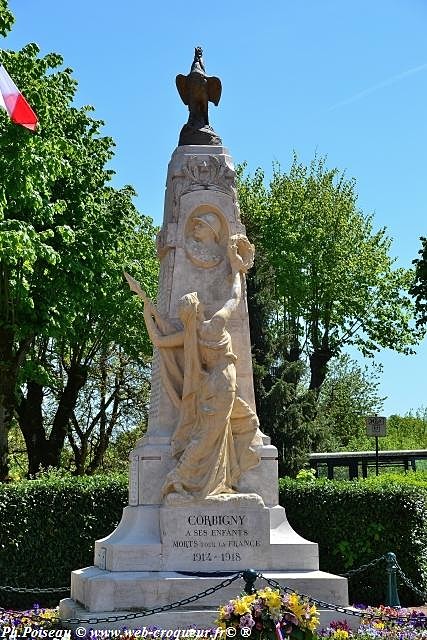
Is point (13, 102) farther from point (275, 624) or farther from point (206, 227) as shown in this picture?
point (275, 624)

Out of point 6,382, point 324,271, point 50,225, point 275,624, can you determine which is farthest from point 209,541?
point 324,271

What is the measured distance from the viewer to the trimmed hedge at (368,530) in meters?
14.4

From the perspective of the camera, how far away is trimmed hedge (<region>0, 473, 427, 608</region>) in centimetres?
1422

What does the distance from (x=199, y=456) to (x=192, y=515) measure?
24.7 inches

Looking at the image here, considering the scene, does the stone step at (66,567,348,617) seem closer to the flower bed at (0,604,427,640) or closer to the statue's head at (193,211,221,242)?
the flower bed at (0,604,427,640)

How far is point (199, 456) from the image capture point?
1059 centimetres

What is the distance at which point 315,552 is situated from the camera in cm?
1058

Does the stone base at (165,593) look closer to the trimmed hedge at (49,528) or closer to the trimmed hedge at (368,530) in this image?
the trimmed hedge at (49,528)

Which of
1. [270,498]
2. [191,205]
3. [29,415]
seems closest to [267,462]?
[270,498]

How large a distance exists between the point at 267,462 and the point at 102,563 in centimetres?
212

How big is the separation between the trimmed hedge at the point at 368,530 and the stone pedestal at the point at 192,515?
3.94 metres

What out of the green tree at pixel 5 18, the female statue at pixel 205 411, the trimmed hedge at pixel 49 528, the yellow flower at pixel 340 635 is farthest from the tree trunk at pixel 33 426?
the yellow flower at pixel 340 635

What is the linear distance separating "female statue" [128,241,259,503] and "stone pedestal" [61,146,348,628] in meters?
0.14

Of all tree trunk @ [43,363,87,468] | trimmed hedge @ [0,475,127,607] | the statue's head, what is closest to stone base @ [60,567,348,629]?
the statue's head
